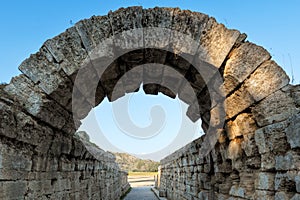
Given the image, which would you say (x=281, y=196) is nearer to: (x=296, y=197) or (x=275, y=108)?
(x=296, y=197)

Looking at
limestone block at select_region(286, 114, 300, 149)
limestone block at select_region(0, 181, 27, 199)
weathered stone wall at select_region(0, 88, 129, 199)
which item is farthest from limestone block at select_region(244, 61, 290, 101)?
limestone block at select_region(0, 181, 27, 199)

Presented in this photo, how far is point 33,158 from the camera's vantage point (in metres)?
4.39

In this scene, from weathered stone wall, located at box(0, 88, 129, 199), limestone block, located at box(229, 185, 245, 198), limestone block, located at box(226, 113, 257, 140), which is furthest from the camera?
limestone block, located at box(229, 185, 245, 198)

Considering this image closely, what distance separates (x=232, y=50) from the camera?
3955 millimetres

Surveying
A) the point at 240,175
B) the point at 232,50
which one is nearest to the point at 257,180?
the point at 240,175

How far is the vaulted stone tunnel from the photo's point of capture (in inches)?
141

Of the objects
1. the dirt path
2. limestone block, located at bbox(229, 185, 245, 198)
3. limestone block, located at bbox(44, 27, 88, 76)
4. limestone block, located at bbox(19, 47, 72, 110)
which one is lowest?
the dirt path

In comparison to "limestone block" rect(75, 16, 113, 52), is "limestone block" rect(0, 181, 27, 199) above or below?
below

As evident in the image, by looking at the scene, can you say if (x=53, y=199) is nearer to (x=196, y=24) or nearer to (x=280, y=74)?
(x=196, y=24)

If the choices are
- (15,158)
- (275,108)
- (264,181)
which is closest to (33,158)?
(15,158)

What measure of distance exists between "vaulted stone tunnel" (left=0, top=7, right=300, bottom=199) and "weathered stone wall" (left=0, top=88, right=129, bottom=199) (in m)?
0.02

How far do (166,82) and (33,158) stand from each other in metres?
2.42

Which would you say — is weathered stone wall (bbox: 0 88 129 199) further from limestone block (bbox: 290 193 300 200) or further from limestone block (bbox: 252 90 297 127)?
limestone block (bbox: 290 193 300 200)

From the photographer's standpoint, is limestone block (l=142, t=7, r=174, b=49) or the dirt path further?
the dirt path
